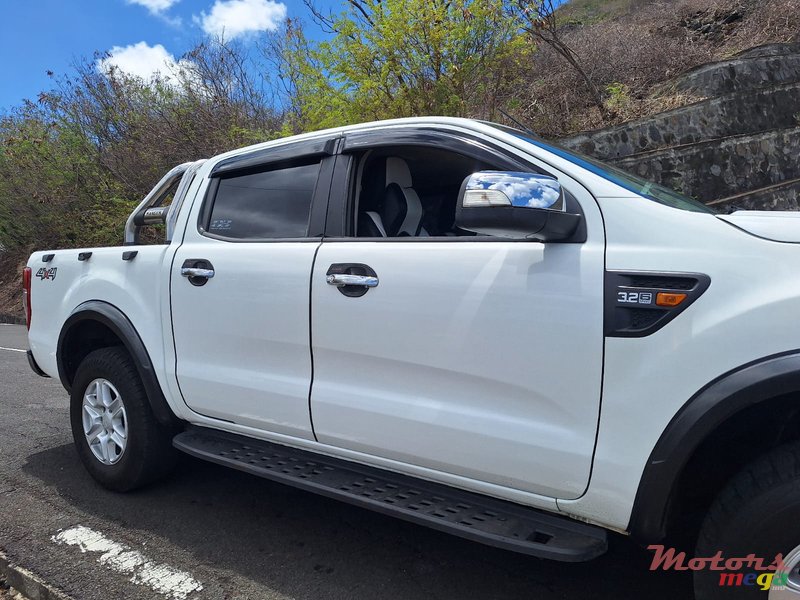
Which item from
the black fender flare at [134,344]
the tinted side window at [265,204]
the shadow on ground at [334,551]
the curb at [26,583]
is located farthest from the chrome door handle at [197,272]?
the curb at [26,583]

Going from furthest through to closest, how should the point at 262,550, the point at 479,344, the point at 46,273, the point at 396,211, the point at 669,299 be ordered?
the point at 46,273
the point at 396,211
the point at 262,550
the point at 479,344
the point at 669,299

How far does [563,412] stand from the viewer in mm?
2113

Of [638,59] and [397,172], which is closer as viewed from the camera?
[397,172]

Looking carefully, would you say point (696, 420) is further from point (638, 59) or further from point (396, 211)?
point (638, 59)

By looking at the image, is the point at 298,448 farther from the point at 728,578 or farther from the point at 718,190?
the point at 718,190

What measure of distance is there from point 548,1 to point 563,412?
9.12 metres

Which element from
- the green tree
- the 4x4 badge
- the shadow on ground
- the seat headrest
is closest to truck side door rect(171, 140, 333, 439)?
the seat headrest

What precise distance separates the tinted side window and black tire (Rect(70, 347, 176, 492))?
994mm

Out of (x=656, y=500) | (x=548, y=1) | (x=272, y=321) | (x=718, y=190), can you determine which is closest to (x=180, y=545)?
(x=272, y=321)

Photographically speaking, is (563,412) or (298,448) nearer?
(563,412)

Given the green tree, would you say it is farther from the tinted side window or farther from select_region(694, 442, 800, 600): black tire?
select_region(694, 442, 800, 600): black tire

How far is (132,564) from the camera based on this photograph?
288 centimetres

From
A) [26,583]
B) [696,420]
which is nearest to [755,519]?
[696,420]

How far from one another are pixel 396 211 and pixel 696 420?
174 centimetres
